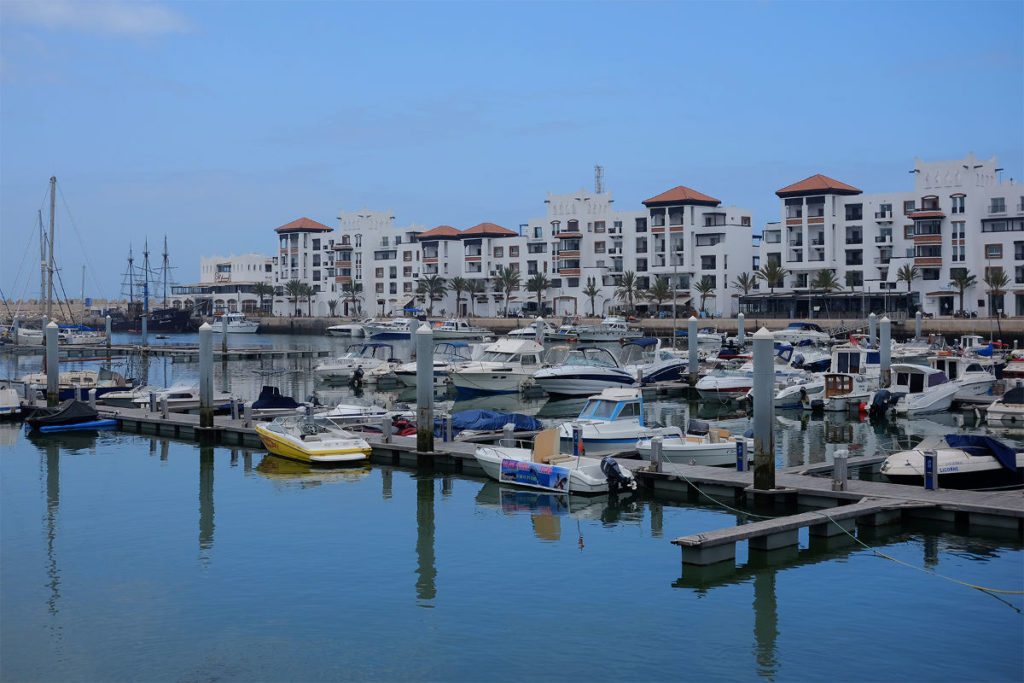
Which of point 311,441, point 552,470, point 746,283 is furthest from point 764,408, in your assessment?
point 746,283

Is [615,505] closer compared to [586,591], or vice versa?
[586,591]

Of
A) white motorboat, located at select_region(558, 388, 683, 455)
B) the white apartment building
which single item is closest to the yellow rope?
white motorboat, located at select_region(558, 388, 683, 455)

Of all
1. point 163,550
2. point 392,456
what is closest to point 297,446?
point 392,456

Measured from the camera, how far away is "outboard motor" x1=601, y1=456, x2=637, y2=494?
2408 cm

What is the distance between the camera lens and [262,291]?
167500 millimetres

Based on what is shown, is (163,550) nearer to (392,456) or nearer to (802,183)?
(392,456)

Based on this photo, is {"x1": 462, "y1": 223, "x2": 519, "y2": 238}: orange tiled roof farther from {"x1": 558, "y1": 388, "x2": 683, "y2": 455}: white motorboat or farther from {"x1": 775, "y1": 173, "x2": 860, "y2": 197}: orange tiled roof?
{"x1": 558, "y1": 388, "x2": 683, "y2": 455}: white motorboat

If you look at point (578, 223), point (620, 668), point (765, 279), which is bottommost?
point (620, 668)

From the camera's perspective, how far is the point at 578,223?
13050 cm

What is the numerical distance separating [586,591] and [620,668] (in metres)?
3.43

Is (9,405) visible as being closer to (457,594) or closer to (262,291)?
(457,594)

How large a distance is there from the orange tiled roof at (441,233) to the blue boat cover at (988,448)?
404 feet

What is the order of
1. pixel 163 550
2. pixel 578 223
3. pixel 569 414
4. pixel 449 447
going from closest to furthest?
pixel 163 550, pixel 449 447, pixel 569 414, pixel 578 223

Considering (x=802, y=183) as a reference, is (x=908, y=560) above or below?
below
